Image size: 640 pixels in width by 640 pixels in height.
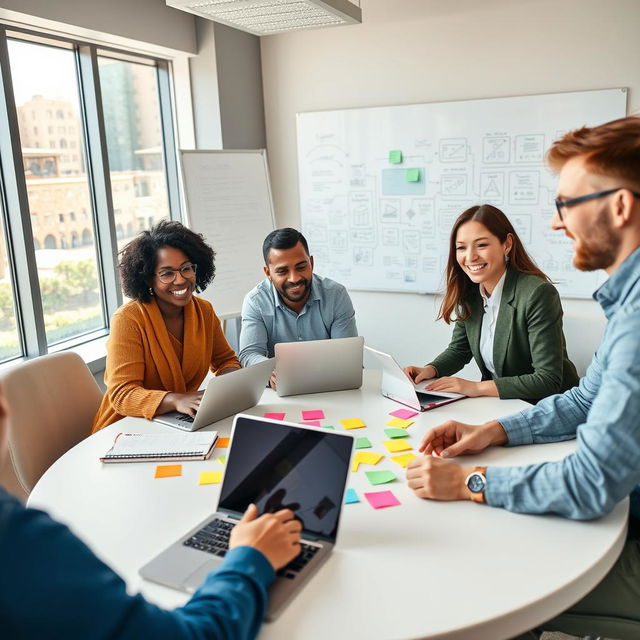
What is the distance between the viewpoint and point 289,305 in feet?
9.37

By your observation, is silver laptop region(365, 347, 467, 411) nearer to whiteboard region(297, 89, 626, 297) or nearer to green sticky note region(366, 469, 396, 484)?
green sticky note region(366, 469, 396, 484)

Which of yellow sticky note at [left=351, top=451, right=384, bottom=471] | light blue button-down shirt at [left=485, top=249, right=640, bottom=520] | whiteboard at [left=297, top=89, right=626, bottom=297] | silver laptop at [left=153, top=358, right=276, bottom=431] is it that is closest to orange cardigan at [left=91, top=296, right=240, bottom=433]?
silver laptop at [left=153, top=358, right=276, bottom=431]

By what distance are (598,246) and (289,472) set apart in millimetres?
798

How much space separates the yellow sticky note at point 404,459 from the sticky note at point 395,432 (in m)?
0.13

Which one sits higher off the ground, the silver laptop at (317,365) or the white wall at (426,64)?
the white wall at (426,64)

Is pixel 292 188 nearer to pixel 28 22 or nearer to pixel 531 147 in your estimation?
pixel 531 147

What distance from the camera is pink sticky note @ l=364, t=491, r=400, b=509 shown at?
4.87 feet

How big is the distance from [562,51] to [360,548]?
10.4 feet

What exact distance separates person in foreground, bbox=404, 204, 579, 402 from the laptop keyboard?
104 centimetres

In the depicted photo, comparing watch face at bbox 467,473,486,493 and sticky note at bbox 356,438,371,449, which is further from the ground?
watch face at bbox 467,473,486,493

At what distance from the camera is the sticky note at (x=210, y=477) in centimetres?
163

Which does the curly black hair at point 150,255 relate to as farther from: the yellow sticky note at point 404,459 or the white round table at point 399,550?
the yellow sticky note at point 404,459

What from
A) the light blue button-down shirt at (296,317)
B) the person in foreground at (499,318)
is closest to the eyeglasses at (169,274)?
the light blue button-down shirt at (296,317)

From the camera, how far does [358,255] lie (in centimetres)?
427
